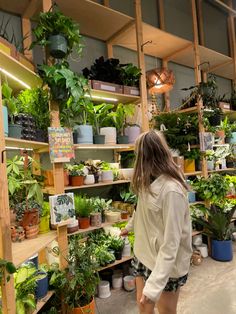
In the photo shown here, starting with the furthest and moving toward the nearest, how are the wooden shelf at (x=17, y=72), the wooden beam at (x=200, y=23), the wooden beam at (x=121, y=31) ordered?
the wooden beam at (x=200, y=23)
the wooden beam at (x=121, y=31)
the wooden shelf at (x=17, y=72)

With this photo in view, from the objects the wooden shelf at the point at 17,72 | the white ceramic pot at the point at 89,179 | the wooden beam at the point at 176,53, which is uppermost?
the wooden beam at the point at 176,53

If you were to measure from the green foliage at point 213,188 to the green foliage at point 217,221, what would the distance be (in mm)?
164

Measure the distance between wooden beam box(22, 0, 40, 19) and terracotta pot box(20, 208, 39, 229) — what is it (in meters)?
1.81

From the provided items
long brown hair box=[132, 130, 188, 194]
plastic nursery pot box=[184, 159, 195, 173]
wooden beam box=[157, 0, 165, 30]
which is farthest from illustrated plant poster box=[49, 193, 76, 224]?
wooden beam box=[157, 0, 165, 30]

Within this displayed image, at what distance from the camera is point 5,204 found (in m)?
1.29

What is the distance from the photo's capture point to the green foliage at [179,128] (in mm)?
3285

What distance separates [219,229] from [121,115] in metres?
1.92

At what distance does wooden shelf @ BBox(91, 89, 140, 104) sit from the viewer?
8.53 ft

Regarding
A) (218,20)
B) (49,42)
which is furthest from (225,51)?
(49,42)

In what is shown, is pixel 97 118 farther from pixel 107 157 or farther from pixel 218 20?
pixel 218 20

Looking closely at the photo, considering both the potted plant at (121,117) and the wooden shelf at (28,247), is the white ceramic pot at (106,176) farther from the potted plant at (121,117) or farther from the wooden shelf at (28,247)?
the wooden shelf at (28,247)

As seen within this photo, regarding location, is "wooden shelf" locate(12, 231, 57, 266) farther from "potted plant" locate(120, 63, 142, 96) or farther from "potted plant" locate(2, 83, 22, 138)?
"potted plant" locate(120, 63, 142, 96)

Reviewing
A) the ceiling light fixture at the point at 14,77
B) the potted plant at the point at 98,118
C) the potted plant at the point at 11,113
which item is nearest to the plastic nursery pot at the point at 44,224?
the potted plant at the point at 11,113

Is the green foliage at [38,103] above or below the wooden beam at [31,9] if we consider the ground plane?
below
